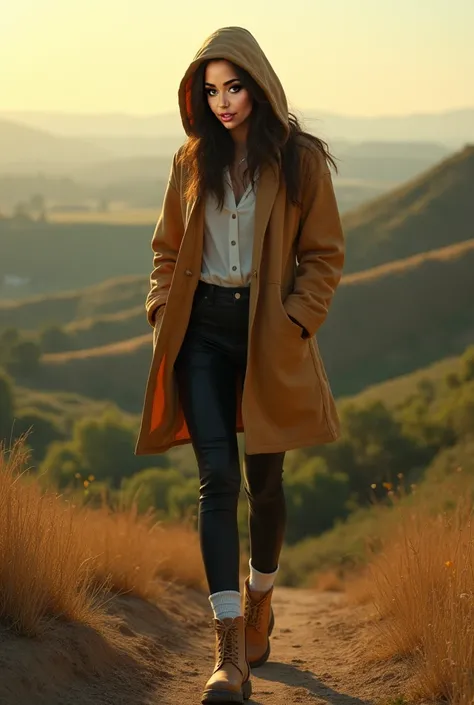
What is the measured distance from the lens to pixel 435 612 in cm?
377

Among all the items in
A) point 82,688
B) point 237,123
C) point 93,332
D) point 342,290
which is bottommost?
point 93,332

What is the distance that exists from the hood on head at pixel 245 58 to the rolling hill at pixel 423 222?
82.5m

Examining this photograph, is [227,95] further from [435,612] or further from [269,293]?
[435,612]

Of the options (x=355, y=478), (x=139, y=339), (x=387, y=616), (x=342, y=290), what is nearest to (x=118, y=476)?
(x=355, y=478)

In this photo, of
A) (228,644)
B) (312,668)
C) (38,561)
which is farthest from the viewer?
(312,668)

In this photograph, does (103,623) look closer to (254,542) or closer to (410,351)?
(254,542)

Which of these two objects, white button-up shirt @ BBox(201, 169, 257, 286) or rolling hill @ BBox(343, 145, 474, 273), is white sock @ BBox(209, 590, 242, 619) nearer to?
white button-up shirt @ BBox(201, 169, 257, 286)

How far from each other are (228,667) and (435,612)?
0.67 metres

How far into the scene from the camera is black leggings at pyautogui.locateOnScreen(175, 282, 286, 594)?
3750mm

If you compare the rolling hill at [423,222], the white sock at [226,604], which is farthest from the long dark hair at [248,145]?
the rolling hill at [423,222]

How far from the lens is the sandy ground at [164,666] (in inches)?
147

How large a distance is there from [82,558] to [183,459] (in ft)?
168

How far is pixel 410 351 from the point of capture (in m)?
67.4

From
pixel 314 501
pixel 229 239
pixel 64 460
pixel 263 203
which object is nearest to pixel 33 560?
pixel 229 239
